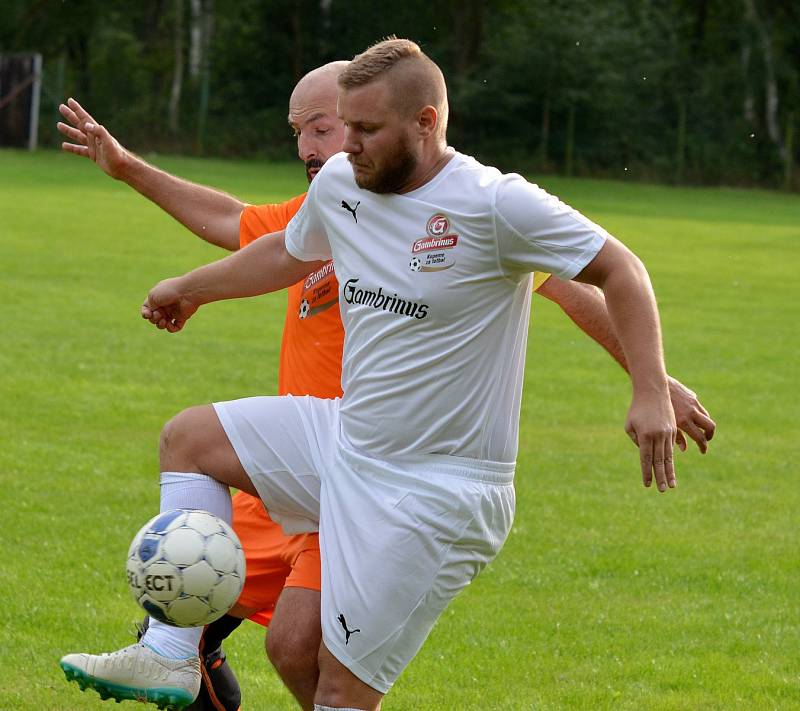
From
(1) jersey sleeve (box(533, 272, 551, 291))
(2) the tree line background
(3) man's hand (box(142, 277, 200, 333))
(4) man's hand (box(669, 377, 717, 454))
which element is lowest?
(2) the tree line background

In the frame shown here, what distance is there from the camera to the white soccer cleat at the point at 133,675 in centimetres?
452

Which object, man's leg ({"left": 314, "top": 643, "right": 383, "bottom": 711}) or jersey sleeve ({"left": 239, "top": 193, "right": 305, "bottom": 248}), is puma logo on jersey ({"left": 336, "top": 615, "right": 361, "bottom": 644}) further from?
jersey sleeve ({"left": 239, "top": 193, "right": 305, "bottom": 248})

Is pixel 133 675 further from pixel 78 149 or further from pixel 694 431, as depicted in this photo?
pixel 78 149

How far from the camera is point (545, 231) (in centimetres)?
419

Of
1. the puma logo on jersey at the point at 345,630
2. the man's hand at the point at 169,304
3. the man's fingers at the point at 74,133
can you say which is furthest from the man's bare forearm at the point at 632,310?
the man's fingers at the point at 74,133

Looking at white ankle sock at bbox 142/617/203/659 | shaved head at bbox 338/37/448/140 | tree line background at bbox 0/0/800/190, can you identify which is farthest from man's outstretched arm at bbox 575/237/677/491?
tree line background at bbox 0/0/800/190

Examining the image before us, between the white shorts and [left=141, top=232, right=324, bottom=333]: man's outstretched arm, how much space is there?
2.17 feet

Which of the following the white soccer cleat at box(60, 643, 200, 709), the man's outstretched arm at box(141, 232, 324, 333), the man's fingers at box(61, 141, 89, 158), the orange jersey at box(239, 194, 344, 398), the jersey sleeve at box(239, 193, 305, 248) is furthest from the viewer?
the man's fingers at box(61, 141, 89, 158)

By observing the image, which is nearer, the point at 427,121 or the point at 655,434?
the point at 655,434

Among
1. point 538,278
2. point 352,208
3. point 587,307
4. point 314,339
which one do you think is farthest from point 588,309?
point 314,339

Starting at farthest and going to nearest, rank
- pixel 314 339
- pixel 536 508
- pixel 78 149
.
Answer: pixel 536 508 → pixel 78 149 → pixel 314 339

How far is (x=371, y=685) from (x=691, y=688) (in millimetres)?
2422

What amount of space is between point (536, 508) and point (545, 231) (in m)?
5.56

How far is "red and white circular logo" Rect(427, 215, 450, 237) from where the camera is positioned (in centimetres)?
430
